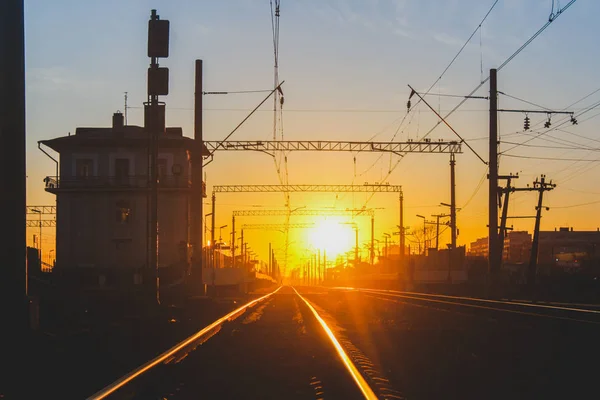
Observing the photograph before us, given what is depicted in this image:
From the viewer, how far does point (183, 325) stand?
25359mm

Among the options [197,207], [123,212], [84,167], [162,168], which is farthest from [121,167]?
[197,207]

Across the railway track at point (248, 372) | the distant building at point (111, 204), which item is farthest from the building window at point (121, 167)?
the railway track at point (248, 372)

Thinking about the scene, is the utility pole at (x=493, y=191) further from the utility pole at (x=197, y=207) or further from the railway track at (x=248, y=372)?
the railway track at (x=248, y=372)

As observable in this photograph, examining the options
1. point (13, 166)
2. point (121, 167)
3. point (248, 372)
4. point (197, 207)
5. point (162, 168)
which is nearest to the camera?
point (248, 372)

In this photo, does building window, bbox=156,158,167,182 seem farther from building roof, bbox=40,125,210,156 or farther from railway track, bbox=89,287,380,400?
railway track, bbox=89,287,380,400

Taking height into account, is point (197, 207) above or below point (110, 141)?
below

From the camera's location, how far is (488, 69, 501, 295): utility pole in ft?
142

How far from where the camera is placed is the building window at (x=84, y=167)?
84688mm

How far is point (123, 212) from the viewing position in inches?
3238

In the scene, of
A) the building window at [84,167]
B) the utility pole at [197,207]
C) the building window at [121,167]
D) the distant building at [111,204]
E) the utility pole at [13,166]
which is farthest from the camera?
the building window at [121,167]

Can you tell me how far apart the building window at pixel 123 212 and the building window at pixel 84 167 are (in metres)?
5.39

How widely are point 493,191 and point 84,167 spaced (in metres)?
52.8

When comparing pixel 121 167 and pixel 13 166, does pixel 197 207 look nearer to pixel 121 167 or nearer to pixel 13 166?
pixel 13 166

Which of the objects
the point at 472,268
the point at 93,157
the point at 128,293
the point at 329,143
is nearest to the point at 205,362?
the point at 128,293
